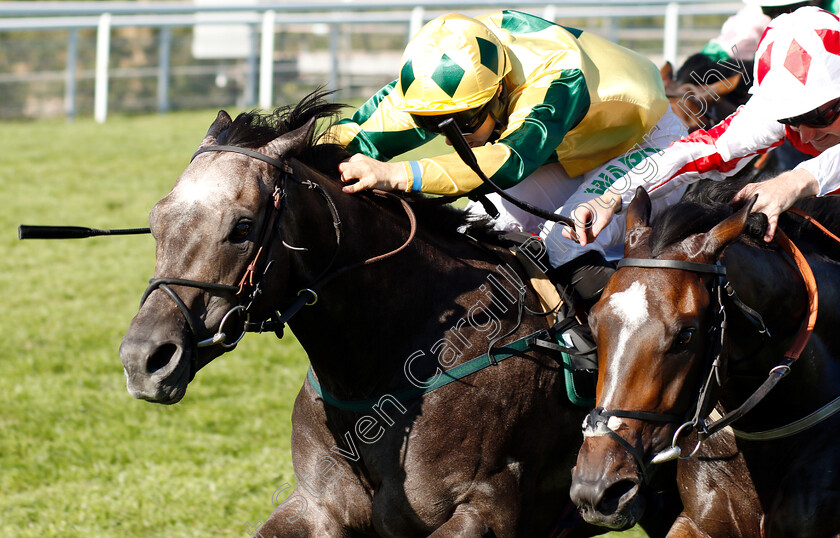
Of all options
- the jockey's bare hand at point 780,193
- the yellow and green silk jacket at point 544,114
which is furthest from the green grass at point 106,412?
the jockey's bare hand at point 780,193

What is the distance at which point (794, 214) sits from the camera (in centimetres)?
301

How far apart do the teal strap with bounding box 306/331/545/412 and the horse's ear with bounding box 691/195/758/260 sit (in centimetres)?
76

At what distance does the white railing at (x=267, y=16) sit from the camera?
13367mm

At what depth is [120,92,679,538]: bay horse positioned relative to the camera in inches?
107

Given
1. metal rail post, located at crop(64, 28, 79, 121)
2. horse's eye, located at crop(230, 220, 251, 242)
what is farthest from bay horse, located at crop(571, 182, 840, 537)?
metal rail post, located at crop(64, 28, 79, 121)

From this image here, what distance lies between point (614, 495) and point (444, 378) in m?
0.80

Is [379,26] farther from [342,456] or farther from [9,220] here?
[342,456]

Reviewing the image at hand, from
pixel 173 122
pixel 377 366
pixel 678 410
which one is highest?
pixel 678 410

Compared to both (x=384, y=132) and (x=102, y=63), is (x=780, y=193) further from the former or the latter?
(x=102, y=63)

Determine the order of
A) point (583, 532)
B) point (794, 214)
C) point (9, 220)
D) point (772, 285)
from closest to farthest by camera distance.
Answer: point (772, 285)
point (794, 214)
point (583, 532)
point (9, 220)

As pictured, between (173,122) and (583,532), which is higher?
(583,532)

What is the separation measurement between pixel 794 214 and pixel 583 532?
1.31 metres

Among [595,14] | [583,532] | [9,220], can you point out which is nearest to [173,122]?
[9,220]

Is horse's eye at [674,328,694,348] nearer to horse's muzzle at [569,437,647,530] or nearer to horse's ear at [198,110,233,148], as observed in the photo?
A: horse's muzzle at [569,437,647,530]
